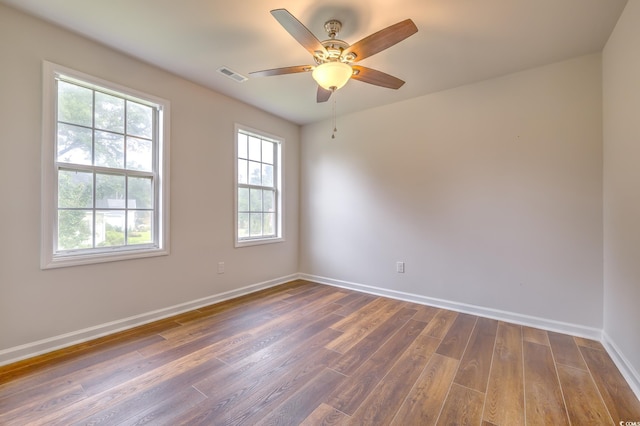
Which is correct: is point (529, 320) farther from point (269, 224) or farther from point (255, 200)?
point (255, 200)

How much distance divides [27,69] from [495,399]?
3.97m

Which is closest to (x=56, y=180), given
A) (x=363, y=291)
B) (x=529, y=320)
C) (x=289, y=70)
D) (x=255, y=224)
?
(x=289, y=70)

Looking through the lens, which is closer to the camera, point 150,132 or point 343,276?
point 150,132

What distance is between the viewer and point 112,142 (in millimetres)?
2539

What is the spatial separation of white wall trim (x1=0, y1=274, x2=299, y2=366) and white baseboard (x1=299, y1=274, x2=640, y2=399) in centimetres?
185

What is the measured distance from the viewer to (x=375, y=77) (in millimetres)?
2174

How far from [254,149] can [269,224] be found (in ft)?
3.72

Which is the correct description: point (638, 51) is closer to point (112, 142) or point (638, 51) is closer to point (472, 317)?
point (472, 317)

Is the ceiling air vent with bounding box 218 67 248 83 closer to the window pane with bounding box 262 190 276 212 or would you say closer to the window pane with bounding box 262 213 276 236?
the window pane with bounding box 262 190 276 212

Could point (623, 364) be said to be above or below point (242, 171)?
below

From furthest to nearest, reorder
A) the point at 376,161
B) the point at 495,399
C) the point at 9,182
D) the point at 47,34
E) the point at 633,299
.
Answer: the point at 376,161 < the point at 47,34 < the point at 9,182 < the point at 633,299 < the point at 495,399

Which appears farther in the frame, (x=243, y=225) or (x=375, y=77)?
(x=243, y=225)

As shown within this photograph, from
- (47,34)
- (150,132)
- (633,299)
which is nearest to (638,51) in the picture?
(633,299)

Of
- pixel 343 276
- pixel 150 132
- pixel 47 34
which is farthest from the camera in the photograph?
pixel 343 276
